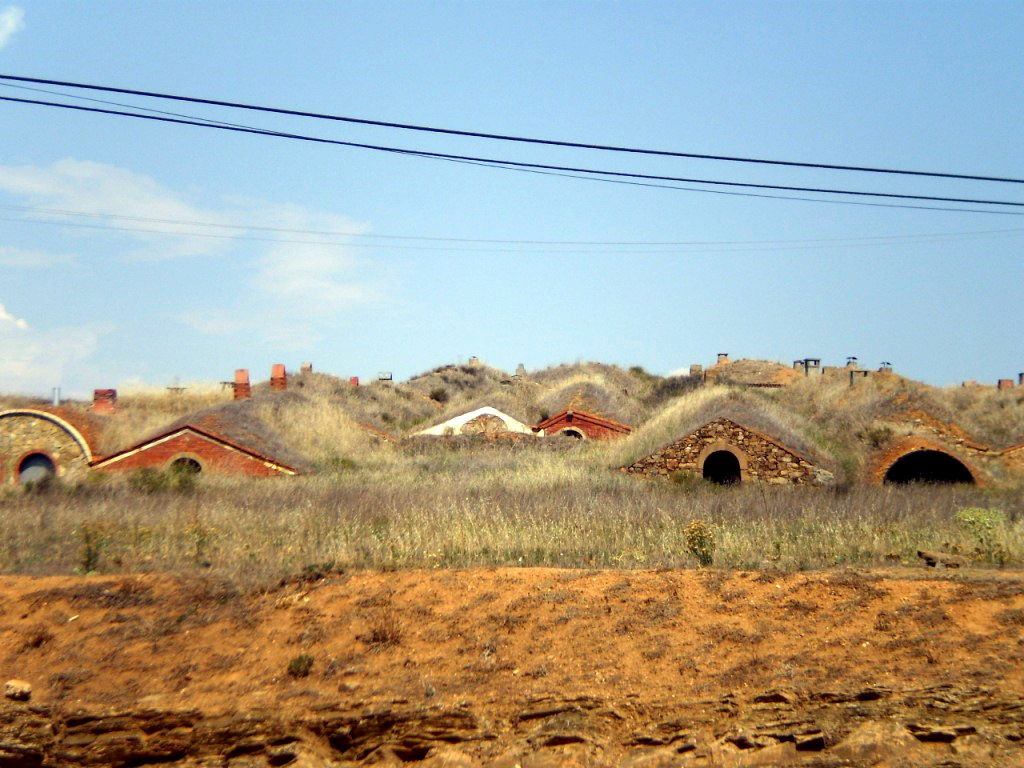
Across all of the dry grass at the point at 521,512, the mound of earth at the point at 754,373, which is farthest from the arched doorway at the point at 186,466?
the mound of earth at the point at 754,373

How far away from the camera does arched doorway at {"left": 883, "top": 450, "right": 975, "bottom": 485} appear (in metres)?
25.7

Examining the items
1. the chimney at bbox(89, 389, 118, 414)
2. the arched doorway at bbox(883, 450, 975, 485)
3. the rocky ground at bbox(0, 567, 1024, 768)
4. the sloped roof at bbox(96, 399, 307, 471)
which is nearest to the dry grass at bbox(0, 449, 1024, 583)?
the rocky ground at bbox(0, 567, 1024, 768)

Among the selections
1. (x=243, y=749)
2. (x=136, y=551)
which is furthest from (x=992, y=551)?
(x=136, y=551)

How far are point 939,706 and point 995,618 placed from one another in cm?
190

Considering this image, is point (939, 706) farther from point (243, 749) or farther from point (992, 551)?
point (243, 749)

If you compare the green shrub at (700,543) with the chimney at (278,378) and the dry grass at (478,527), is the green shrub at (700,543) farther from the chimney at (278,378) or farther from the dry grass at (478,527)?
the chimney at (278,378)

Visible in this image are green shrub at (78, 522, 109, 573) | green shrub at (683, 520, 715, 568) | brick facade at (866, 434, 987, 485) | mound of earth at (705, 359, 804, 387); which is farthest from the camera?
mound of earth at (705, 359, 804, 387)

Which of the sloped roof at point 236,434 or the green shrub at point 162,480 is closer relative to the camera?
the green shrub at point 162,480

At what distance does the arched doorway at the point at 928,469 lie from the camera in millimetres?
25719

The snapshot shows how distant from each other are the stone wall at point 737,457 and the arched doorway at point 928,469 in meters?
2.23

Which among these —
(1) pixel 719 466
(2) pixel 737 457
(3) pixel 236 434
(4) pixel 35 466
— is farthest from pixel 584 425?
(4) pixel 35 466

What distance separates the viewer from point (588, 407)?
42.0m

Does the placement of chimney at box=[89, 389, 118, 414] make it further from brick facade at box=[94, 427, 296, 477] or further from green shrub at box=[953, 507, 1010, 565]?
green shrub at box=[953, 507, 1010, 565]

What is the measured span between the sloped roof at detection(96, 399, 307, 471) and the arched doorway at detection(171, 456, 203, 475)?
2.96ft
